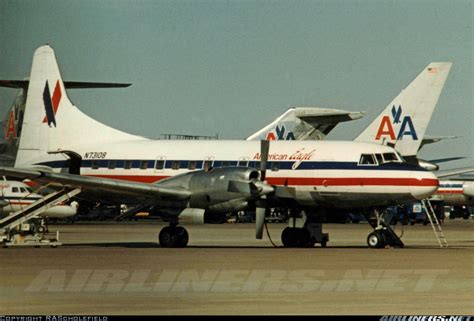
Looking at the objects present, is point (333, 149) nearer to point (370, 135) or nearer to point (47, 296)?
point (370, 135)

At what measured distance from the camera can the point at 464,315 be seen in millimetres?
15133

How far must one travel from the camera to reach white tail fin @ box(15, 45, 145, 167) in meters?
38.3

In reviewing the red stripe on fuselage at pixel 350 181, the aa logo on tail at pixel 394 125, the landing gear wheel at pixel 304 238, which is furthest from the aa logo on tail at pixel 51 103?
the aa logo on tail at pixel 394 125

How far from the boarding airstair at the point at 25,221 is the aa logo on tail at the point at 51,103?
18.7 feet

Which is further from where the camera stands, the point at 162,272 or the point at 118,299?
the point at 162,272

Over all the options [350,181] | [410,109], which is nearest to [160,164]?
[350,181]

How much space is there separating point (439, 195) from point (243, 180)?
56208 mm

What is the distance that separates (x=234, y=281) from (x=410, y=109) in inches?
930

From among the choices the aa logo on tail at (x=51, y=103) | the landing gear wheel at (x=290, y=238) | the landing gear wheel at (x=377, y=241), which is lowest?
the landing gear wheel at (x=290, y=238)

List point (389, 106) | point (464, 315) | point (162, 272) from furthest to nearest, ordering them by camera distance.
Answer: point (389, 106), point (162, 272), point (464, 315)

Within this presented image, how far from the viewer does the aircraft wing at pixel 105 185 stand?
3133 cm

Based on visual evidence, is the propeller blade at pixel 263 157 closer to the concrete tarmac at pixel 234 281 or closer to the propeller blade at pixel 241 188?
the propeller blade at pixel 241 188

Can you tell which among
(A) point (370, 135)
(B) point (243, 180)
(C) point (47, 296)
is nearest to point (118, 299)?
(C) point (47, 296)

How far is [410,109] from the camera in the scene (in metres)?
42.1
